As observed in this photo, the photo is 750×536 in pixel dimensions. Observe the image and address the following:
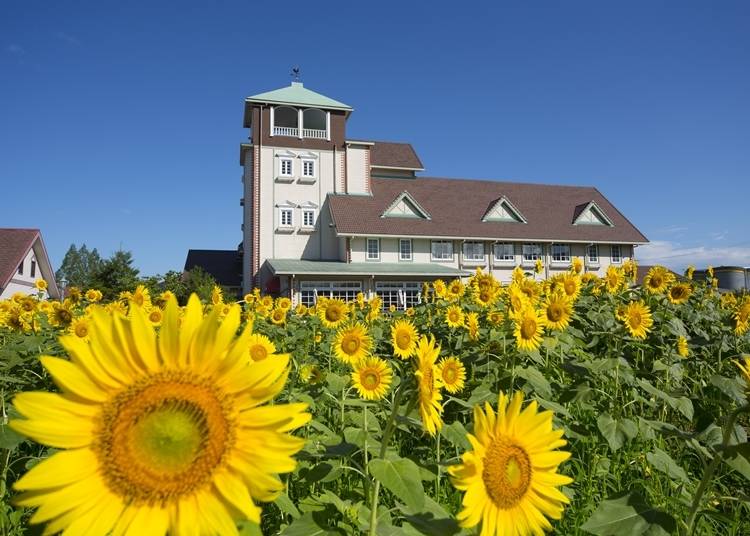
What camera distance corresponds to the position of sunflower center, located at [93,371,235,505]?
0.92 metres

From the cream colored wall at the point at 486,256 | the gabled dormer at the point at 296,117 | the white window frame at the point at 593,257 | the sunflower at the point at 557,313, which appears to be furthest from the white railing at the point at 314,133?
the sunflower at the point at 557,313

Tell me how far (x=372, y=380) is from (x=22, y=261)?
31.3 metres

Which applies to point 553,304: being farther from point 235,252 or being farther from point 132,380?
point 235,252

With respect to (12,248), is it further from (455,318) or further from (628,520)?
(628,520)

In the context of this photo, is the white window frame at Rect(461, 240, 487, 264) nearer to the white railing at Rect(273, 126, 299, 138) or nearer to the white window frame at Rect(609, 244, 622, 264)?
the white window frame at Rect(609, 244, 622, 264)

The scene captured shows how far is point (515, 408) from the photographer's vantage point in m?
1.31

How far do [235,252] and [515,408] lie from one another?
41.1 meters

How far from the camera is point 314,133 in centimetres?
3167

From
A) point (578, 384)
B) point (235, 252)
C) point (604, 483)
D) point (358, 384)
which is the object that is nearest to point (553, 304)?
point (578, 384)

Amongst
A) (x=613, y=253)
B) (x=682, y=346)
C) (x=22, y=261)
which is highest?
(x=613, y=253)

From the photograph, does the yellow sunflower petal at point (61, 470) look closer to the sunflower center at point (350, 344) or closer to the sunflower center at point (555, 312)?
the sunflower center at point (350, 344)

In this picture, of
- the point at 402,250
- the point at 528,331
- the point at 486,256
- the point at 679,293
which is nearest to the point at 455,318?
the point at 528,331

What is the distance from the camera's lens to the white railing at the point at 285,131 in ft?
102

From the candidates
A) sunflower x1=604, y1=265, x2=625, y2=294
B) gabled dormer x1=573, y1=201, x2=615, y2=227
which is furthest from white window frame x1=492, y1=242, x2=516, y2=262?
sunflower x1=604, y1=265, x2=625, y2=294
